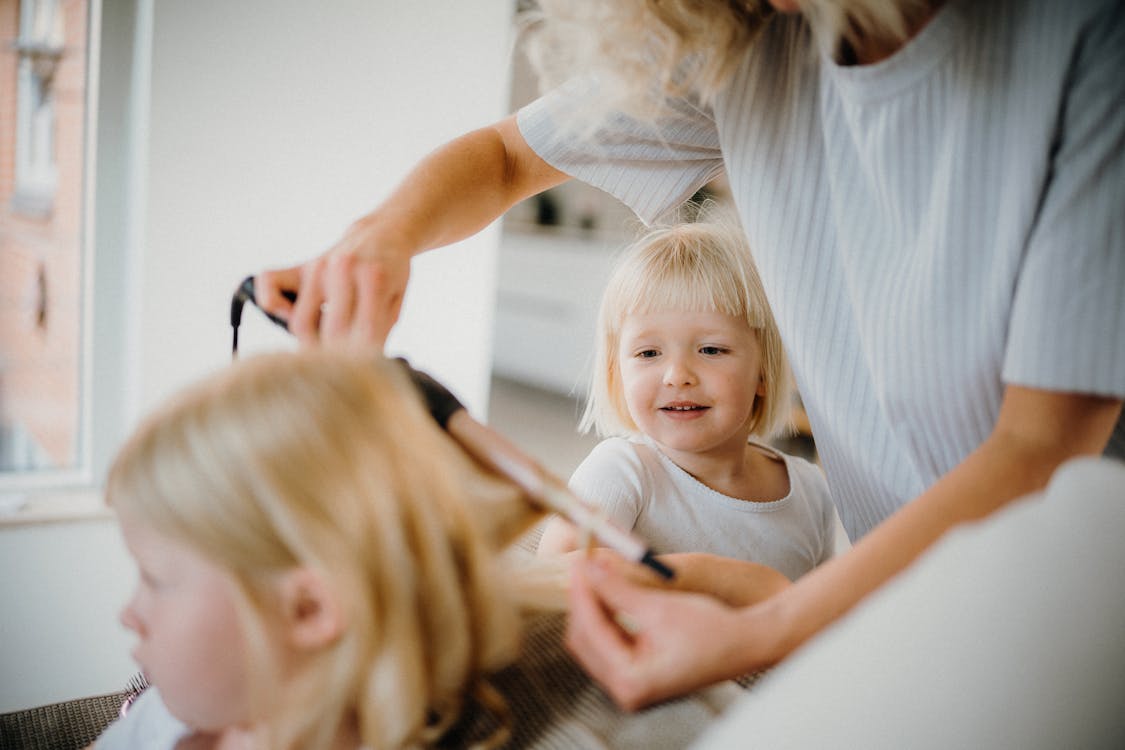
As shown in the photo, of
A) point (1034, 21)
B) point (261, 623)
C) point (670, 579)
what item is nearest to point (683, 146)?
point (1034, 21)

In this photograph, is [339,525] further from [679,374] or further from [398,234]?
[679,374]

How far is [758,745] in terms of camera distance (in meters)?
0.57

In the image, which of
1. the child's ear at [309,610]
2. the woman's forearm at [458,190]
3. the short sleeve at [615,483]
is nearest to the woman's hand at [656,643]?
the child's ear at [309,610]

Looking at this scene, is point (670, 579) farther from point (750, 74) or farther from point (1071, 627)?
point (750, 74)

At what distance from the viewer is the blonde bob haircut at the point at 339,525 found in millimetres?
643

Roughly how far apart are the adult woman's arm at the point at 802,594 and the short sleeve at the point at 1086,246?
0.03 meters

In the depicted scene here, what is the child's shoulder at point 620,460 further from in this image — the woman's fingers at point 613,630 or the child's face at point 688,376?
the woman's fingers at point 613,630

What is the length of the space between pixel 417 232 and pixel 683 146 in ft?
1.16

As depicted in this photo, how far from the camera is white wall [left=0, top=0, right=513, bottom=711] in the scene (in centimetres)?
204

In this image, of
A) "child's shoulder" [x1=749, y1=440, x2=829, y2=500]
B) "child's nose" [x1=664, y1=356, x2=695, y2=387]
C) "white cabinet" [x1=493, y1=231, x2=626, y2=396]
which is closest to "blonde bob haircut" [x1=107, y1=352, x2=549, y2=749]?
"child's nose" [x1=664, y1=356, x2=695, y2=387]

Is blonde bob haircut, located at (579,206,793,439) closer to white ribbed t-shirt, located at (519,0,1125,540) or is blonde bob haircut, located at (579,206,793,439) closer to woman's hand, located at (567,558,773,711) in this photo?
white ribbed t-shirt, located at (519,0,1125,540)

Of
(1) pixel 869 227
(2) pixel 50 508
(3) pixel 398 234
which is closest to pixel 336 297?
(3) pixel 398 234

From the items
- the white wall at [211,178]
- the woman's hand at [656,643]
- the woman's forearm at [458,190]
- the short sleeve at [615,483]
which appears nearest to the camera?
the woman's hand at [656,643]

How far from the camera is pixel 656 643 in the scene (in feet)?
2.09
